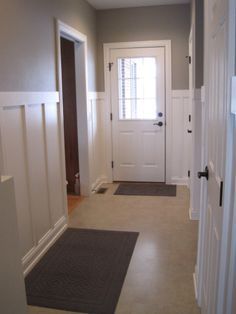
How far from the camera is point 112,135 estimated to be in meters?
5.14

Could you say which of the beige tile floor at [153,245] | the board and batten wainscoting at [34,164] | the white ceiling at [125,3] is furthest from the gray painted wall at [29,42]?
the beige tile floor at [153,245]

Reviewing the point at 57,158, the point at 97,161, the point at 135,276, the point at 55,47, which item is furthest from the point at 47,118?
the point at 97,161

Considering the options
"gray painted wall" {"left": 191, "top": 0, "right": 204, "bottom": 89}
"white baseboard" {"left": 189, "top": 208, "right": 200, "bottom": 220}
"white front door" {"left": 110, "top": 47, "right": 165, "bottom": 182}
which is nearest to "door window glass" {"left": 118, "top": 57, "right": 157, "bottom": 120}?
"white front door" {"left": 110, "top": 47, "right": 165, "bottom": 182}

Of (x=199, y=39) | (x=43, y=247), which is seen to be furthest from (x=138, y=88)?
(x=43, y=247)

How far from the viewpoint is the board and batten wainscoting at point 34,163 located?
2.43 m

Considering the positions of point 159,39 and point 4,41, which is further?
point 159,39

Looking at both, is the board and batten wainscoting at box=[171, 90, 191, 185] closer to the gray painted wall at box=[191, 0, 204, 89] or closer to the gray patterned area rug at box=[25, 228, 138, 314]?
the gray painted wall at box=[191, 0, 204, 89]

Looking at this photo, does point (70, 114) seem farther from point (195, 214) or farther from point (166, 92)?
point (195, 214)

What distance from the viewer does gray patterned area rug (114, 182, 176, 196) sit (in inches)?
182

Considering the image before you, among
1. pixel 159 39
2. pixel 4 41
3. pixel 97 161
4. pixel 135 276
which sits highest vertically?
pixel 159 39

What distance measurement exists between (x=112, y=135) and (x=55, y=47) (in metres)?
2.09

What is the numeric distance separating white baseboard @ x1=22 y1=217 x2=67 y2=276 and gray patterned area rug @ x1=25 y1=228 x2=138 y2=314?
0.14 feet

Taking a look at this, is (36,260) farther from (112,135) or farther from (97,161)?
(112,135)

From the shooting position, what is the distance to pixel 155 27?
474cm
